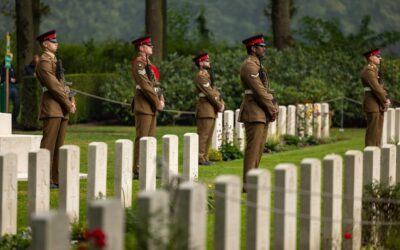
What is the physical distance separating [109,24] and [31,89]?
58.5 metres

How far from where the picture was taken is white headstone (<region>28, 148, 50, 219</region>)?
1141 cm

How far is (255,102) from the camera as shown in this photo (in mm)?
16766

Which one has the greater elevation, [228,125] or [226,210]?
[228,125]

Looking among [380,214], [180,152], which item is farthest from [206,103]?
[380,214]

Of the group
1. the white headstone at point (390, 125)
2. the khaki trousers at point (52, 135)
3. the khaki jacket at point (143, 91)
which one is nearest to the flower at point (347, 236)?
the khaki trousers at point (52, 135)

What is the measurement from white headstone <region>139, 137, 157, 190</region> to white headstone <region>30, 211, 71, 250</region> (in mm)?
5618

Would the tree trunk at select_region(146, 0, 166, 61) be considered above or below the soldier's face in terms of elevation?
above

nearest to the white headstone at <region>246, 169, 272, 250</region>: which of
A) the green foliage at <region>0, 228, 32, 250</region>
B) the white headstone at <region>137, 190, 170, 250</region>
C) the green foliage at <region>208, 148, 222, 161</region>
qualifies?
the white headstone at <region>137, 190, 170, 250</region>

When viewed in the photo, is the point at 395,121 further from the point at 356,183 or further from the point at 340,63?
the point at 356,183

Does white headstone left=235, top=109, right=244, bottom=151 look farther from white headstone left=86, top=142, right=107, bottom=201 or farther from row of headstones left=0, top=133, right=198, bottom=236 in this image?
white headstone left=86, top=142, right=107, bottom=201

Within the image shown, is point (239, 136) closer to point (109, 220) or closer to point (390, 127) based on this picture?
point (390, 127)

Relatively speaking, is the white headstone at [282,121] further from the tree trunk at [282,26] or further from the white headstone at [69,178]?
the white headstone at [69,178]

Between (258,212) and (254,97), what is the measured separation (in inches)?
288

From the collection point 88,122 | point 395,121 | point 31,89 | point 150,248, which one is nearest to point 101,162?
point 150,248
